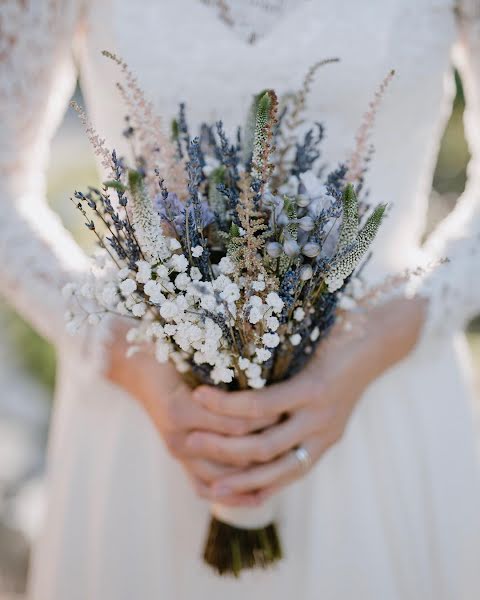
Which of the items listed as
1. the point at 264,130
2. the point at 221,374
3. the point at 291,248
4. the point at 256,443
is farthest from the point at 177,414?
the point at 264,130

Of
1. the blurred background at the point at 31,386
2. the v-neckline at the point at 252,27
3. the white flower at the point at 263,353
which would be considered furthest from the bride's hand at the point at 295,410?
the blurred background at the point at 31,386

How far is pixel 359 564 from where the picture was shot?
58.1 inches

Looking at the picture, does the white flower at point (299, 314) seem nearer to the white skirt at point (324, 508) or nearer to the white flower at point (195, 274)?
the white flower at point (195, 274)

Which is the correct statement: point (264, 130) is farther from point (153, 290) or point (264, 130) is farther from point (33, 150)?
point (33, 150)

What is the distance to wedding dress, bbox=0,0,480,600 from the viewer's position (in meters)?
1.35

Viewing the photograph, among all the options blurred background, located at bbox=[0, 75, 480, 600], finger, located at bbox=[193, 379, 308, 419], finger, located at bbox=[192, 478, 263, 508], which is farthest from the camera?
blurred background, located at bbox=[0, 75, 480, 600]

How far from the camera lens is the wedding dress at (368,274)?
1351 millimetres

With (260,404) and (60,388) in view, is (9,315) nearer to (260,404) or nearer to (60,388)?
(60,388)

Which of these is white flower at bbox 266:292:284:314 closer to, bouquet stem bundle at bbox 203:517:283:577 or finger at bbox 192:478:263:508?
finger at bbox 192:478:263:508

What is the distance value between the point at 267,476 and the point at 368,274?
0.57 m

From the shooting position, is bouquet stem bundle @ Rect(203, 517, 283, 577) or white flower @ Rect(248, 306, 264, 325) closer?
white flower @ Rect(248, 306, 264, 325)

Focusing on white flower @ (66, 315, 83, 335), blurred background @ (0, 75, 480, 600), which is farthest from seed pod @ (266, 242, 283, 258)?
blurred background @ (0, 75, 480, 600)

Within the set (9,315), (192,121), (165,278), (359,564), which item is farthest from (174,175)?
(9,315)

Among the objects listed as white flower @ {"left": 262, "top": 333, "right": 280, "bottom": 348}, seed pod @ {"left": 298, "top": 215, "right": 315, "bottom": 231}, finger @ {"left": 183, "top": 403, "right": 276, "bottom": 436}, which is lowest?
finger @ {"left": 183, "top": 403, "right": 276, "bottom": 436}
